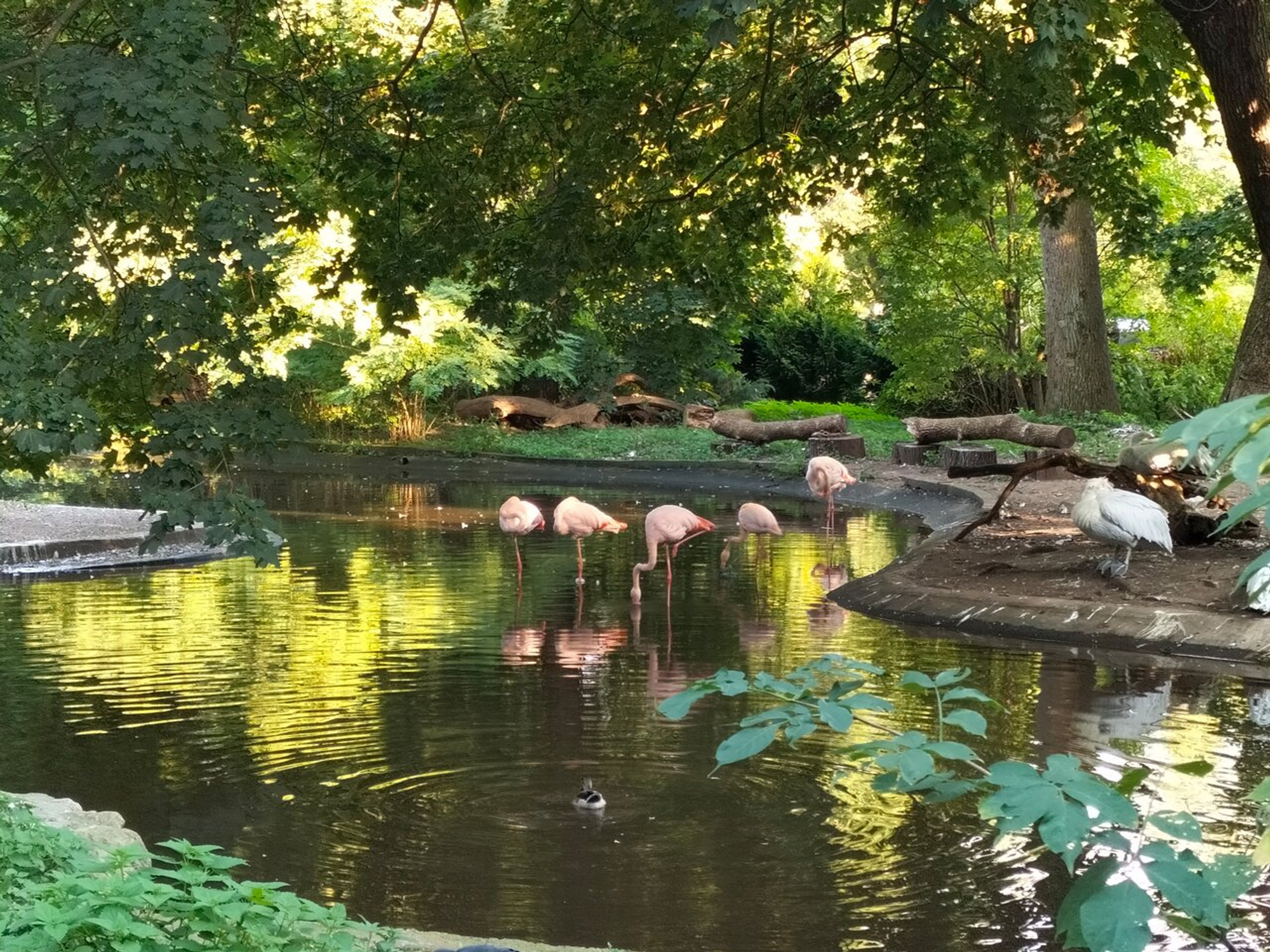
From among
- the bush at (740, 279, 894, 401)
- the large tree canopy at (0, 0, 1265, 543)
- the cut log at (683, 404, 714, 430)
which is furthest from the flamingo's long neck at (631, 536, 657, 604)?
the bush at (740, 279, 894, 401)

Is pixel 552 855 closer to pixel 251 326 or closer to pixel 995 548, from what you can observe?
pixel 251 326

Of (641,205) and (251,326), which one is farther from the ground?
(641,205)

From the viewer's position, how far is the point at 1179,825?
105 inches

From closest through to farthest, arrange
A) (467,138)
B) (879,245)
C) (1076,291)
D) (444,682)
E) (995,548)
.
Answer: (444,682) < (467,138) < (995,548) < (1076,291) < (879,245)

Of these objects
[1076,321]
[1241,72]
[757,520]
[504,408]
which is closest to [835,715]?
[1241,72]

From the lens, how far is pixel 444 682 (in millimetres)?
10094

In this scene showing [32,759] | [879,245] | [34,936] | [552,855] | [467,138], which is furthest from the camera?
[879,245]

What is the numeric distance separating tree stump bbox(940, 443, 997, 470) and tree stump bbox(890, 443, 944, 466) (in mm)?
1875

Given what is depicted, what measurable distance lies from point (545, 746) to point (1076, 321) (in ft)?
63.3

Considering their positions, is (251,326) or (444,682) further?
(444,682)

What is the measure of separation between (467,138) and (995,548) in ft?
19.3

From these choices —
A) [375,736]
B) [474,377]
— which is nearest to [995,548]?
[375,736]

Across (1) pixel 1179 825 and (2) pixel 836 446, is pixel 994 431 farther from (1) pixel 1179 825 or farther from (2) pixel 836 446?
(1) pixel 1179 825

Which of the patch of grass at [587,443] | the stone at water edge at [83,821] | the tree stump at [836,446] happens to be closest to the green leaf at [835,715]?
the stone at water edge at [83,821]
